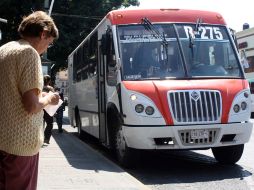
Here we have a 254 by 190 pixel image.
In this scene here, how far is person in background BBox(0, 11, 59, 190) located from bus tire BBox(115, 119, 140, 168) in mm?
5641

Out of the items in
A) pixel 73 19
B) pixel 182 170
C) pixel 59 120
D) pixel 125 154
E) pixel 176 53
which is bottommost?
pixel 182 170

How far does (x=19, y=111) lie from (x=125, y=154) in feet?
19.6

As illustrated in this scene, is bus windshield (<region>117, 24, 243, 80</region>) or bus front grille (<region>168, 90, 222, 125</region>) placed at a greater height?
bus windshield (<region>117, 24, 243, 80</region>)

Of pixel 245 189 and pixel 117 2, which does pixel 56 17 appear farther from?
pixel 245 189

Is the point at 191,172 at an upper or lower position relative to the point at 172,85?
lower

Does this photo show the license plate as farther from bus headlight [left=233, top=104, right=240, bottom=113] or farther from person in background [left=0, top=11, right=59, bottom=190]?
person in background [left=0, top=11, right=59, bottom=190]

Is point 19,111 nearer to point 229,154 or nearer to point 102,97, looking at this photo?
point 229,154

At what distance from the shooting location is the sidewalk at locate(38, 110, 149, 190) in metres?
7.21

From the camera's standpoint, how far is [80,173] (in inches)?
327

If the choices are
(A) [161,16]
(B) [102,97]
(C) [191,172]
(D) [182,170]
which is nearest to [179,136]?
(C) [191,172]

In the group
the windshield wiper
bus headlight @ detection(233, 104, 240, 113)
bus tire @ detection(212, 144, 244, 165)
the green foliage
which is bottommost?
bus tire @ detection(212, 144, 244, 165)

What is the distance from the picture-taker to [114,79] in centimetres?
973

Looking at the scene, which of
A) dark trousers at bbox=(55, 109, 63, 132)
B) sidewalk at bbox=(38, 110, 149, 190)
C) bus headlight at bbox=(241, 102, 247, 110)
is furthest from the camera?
dark trousers at bbox=(55, 109, 63, 132)

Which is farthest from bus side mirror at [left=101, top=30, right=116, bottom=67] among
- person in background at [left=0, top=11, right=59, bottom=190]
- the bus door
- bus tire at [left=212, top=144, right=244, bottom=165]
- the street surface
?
person in background at [left=0, top=11, right=59, bottom=190]
